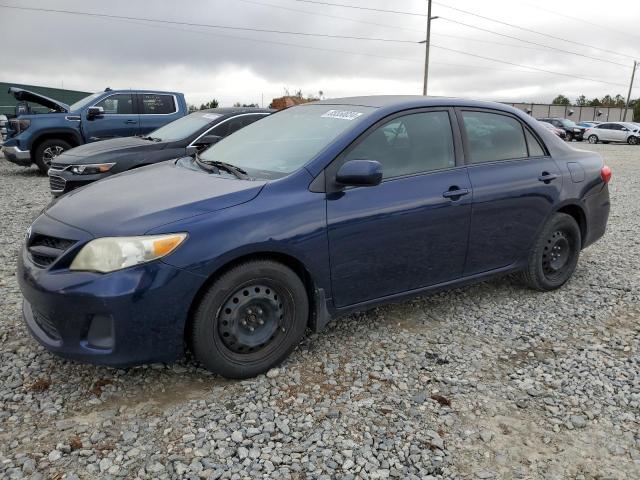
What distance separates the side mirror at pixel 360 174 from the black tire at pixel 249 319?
0.63 meters

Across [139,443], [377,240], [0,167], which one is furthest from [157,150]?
[0,167]

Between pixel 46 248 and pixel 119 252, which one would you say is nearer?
pixel 119 252

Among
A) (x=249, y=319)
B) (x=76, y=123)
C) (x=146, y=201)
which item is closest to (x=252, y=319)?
(x=249, y=319)

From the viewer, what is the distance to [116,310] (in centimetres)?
256

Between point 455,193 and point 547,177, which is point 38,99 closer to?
point 455,193

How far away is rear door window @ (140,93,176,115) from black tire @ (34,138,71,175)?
177cm

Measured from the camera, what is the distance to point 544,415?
276 centimetres

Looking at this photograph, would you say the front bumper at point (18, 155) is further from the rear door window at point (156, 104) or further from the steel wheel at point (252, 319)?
the steel wheel at point (252, 319)

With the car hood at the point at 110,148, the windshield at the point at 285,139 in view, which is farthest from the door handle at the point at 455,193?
the car hood at the point at 110,148

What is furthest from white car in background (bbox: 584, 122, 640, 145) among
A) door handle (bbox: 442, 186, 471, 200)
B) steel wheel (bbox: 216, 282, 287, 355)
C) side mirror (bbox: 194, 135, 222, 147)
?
steel wheel (bbox: 216, 282, 287, 355)

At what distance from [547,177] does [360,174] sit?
6.48ft

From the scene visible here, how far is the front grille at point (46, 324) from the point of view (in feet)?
8.98

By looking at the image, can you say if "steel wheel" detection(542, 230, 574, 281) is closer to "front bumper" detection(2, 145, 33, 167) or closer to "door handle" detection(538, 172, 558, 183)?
"door handle" detection(538, 172, 558, 183)

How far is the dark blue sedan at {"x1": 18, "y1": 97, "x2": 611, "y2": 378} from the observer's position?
104 inches
